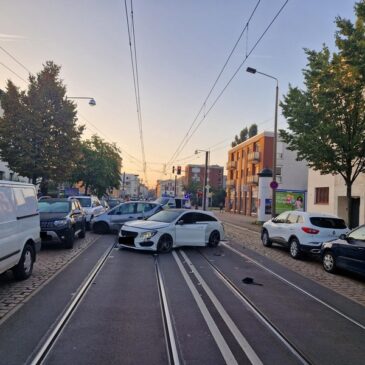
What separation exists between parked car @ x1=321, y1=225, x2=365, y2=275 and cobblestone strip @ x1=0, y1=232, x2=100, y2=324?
7000 mm

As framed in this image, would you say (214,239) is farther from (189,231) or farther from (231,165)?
(231,165)

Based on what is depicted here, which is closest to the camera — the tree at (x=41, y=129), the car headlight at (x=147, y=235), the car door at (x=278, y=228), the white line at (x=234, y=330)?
the white line at (x=234, y=330)

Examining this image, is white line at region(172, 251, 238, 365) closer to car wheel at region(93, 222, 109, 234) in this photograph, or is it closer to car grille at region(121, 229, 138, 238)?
car grille at region(121, 229, 138, 238)

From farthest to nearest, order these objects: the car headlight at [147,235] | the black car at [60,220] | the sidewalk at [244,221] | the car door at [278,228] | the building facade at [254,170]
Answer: the building facade at [254,170] < the sidewalk at [244,221] < the car door at [278,228] < the black car at [60,220] < the car headlight at [147,235]

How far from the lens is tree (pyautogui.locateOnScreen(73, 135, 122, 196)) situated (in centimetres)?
3859

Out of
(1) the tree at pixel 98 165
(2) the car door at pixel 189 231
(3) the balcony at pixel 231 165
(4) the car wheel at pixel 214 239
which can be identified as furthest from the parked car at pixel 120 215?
(3) the balcony at pixel 231 165

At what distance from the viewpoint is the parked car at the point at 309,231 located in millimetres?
12844

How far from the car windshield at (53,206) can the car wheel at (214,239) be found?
5.20 meters

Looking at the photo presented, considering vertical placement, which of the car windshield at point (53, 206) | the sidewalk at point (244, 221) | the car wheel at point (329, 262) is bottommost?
the sidewalk at point (244, 221)

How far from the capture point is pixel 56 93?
25641mm

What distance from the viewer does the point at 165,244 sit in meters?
12.5

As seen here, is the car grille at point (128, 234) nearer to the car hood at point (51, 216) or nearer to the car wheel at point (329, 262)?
the car hood at point (51, 216)

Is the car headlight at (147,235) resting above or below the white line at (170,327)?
above

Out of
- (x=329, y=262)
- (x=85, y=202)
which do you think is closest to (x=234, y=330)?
(x=329, y=262)
